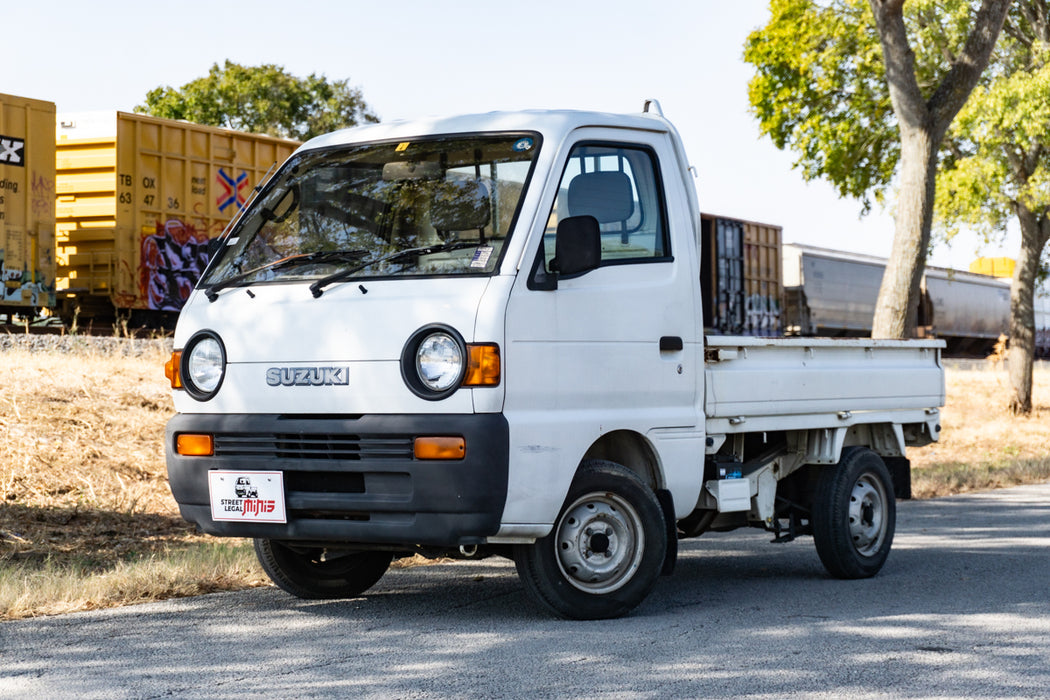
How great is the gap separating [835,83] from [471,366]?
18.1 meters

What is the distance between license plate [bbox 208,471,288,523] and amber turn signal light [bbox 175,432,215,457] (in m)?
0.11

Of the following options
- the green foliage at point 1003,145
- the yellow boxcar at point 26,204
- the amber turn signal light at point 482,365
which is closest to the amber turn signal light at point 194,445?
the amber turn signal light at point 482,365

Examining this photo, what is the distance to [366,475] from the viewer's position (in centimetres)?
562

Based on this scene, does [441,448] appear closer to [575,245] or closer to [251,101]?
[575,245]

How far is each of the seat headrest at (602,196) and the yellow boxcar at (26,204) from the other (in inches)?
562

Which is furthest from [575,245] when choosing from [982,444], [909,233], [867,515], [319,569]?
[982,444]

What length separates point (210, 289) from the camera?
244 inches

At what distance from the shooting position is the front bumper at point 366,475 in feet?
17.9

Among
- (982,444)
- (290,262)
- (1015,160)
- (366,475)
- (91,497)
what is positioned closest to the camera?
(366,475)

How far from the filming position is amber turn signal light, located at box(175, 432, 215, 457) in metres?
5.96

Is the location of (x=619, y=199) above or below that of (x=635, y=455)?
above

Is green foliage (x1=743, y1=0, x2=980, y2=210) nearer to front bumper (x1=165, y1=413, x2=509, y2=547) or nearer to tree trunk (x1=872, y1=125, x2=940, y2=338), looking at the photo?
tree trunk (x1=872, y1=125, x2=940, y2=338)

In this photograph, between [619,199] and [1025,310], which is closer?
[619,199]

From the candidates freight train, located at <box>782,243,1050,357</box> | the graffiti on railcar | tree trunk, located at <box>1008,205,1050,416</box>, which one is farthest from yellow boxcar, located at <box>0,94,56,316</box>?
freight train, located at <box>782,243,1050,357</box>
